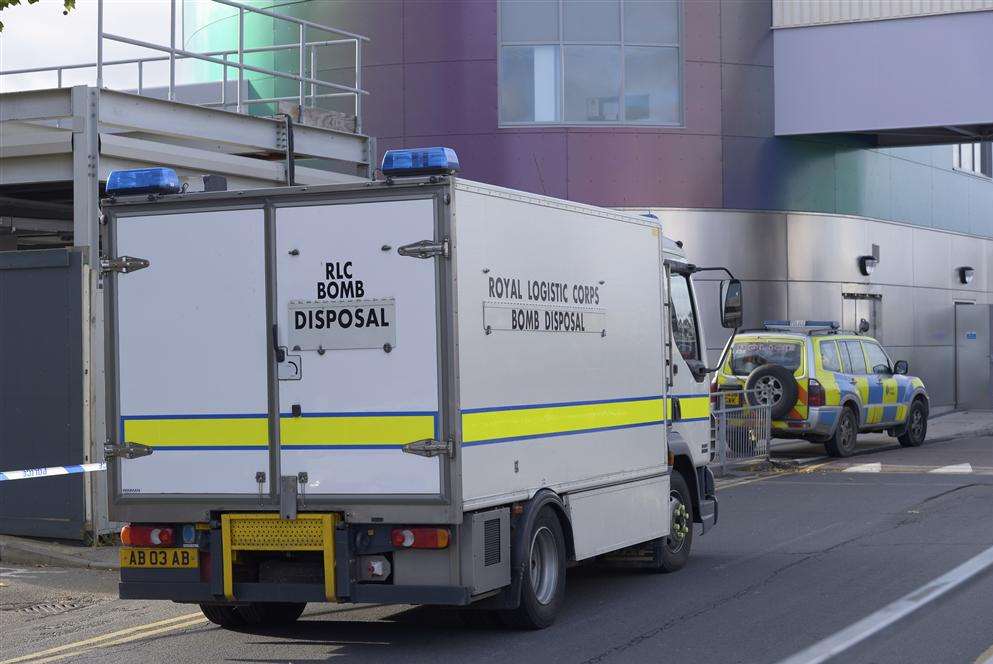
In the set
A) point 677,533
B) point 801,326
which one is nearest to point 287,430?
point 677,533

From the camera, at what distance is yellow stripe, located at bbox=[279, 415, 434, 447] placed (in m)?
8.32

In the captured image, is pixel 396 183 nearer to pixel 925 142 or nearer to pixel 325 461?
pixel 325 461

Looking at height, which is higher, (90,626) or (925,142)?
(925,142)

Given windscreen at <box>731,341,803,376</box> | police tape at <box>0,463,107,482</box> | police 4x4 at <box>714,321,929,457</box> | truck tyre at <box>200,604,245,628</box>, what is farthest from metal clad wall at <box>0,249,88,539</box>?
windscreen at <box>731,341,803,376</box>

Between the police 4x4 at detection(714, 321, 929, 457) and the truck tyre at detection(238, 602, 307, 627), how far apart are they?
1188cm

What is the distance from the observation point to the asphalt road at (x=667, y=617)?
8.59 meters

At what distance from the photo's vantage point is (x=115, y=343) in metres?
9.08

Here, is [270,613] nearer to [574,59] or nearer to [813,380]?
[813,380]

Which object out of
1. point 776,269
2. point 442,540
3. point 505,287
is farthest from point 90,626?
point 776,269

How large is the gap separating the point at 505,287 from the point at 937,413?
1024 inches

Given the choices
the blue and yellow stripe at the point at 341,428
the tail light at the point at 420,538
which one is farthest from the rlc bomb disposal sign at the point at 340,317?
the tail light at the point at 420,538

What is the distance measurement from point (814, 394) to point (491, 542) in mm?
13551

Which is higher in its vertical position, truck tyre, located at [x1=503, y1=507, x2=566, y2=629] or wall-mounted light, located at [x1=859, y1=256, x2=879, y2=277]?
wall-mounted light, located at [x1=859, y1=256, x2=879, y2=277]

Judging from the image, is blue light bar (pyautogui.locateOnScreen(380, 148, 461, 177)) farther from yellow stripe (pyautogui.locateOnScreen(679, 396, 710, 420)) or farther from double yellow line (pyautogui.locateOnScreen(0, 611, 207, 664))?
yellow stripe (pyautogui.locateOnScreen(679, 396, 710, 420))
